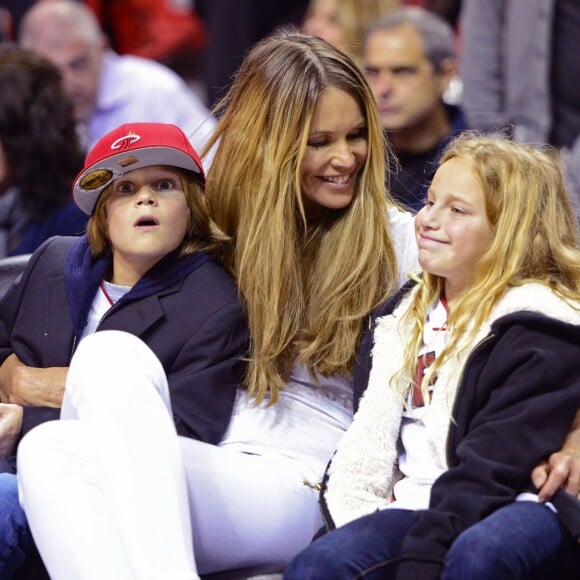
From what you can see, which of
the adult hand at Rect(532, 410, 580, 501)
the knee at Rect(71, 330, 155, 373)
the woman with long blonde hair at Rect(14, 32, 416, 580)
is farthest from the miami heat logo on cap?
the adult hand at Rect(532, 410, 580, 501)

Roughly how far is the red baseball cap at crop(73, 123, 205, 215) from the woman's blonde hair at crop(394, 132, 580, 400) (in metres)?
0.63

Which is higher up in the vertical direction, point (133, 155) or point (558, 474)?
point (133, 155)

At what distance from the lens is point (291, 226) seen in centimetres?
307

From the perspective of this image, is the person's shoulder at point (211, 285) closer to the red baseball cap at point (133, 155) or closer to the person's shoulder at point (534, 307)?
the red baseball cap at point (133, 155)

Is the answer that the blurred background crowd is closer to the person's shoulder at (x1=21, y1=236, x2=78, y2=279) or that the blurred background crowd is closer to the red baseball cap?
the red baseball cap

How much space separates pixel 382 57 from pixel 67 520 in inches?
116

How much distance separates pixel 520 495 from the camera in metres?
2.58

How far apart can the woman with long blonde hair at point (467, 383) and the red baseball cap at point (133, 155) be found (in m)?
0.56

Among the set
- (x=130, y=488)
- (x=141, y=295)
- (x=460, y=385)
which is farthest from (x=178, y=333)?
(x=460, y=385)

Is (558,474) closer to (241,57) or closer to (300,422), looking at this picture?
(300,422)

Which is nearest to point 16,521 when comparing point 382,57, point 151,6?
point 382,57

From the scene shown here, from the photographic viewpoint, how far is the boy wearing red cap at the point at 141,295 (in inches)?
116

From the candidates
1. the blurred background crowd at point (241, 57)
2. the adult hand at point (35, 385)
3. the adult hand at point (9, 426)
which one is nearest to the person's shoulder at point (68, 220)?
the blurred background crowd at point (241, 57)

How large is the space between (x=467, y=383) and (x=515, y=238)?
30cm
